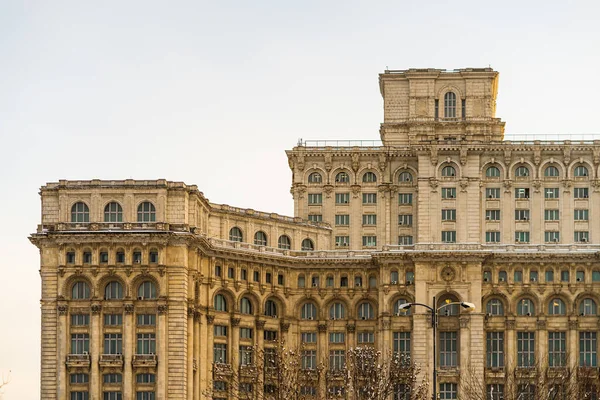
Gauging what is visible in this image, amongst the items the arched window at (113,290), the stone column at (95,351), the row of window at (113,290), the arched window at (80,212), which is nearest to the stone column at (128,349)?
the arched window at (113,290)

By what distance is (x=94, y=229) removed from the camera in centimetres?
19050

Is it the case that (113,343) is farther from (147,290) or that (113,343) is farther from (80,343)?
(147,290)

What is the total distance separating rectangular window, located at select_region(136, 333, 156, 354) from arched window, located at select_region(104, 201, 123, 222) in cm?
1525

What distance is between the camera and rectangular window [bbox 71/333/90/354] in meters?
189

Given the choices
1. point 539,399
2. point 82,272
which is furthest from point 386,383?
point 82,272

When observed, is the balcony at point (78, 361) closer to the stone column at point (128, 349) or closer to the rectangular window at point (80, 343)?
the rectangular window at point (80, 343)

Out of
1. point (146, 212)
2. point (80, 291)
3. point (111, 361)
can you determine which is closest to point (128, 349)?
point (111, 361)

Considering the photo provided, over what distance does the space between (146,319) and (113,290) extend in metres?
5.70

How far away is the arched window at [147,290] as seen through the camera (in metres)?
191

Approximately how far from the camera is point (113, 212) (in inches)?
7594

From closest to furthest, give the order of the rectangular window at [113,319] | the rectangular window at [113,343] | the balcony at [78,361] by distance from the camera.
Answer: the balcony at [78,361]
the rectangular window at [113,343]
the rectangular window at [113,319]

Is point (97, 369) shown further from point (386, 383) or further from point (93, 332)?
point (386, 383)

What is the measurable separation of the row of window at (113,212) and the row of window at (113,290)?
26.6 feet

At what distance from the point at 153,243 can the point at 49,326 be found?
16745mm
